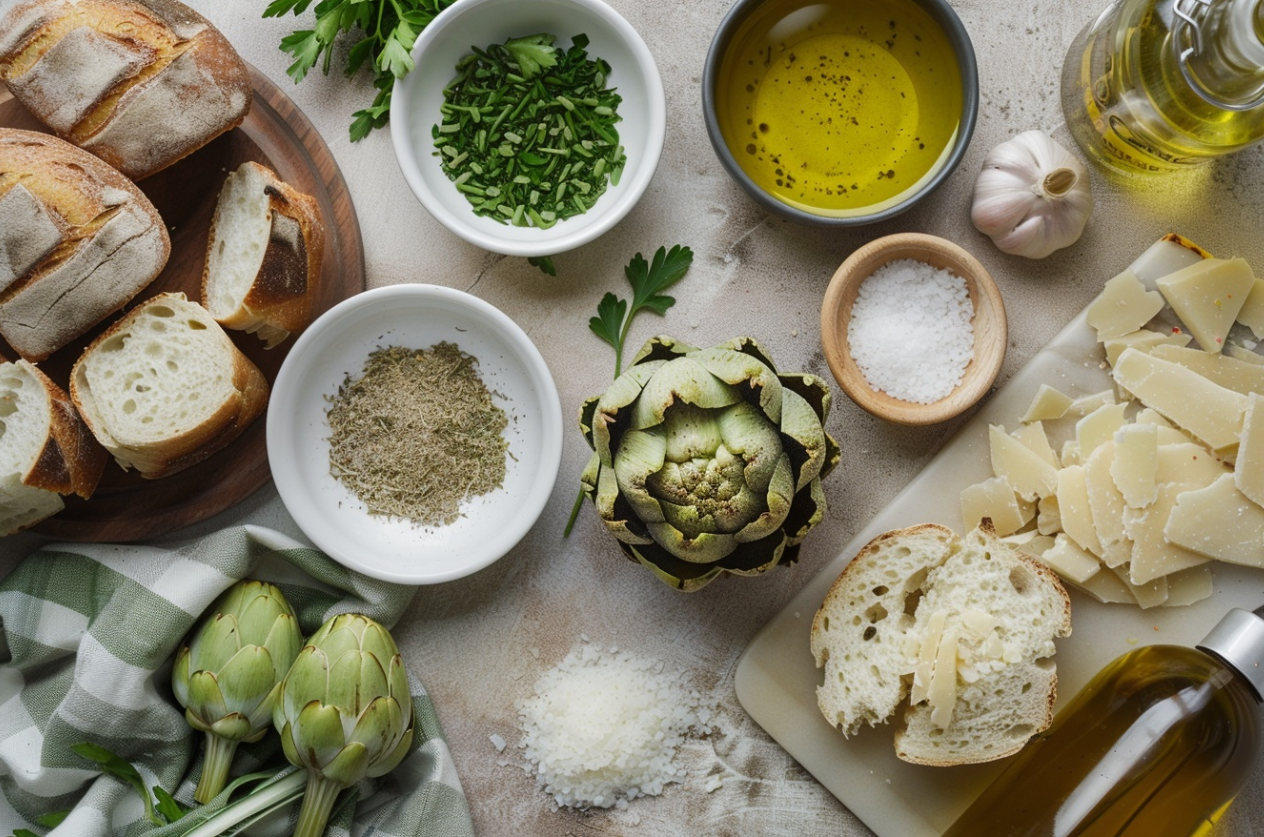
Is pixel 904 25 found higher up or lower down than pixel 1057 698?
higher up

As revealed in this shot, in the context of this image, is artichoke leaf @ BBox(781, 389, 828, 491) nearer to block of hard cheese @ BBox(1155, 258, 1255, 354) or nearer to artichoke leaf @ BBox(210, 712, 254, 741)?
block of hard cheese @ BBox(1155, 258, 1255, 354)

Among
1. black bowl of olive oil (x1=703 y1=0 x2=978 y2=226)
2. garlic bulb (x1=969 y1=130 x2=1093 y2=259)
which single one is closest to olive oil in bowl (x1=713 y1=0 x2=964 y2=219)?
black bowl of olive oil (x1=703 y1=0 x2=978 y2=226)

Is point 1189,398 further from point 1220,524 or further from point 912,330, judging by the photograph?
point 912,330

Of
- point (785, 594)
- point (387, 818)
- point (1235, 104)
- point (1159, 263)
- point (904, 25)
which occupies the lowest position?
point (387, 818)

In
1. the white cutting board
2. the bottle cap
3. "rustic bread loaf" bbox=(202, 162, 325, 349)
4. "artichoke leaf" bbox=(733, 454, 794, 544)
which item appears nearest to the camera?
A: "artichoke leaf" bbox=(733, 454, 794, 544)

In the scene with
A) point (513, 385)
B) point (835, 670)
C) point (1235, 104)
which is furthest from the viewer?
point (513, 385)

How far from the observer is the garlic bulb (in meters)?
1.57

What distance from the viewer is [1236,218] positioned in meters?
1.68

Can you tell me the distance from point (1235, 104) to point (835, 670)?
3.58 feet

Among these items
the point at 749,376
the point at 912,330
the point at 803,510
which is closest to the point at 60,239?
the point at 749,376

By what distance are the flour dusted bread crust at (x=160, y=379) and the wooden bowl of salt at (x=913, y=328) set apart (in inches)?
39.9

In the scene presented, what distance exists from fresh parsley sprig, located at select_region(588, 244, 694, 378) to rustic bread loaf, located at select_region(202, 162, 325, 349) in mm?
503

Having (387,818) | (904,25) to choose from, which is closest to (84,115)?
(387,818)

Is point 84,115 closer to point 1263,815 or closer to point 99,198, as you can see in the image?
point 99,198
